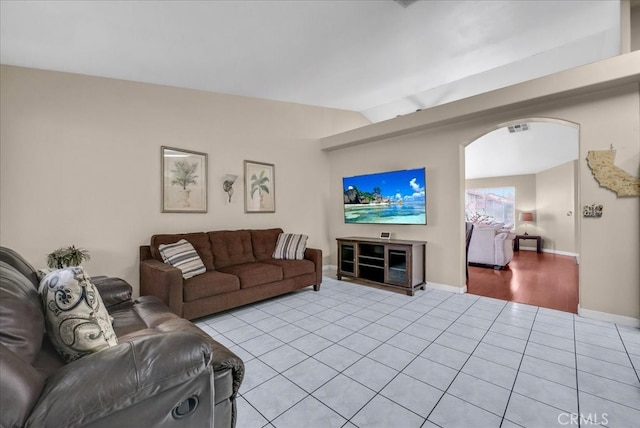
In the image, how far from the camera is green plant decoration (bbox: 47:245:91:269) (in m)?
2.74

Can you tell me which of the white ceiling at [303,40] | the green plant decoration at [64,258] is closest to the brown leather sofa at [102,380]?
the green plant decoration at [64,258]

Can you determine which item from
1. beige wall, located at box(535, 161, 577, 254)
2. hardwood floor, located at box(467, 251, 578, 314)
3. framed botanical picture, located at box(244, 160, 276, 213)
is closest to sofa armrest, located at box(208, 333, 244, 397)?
framed botanical picture, located at box(244, 160, 276, 213)

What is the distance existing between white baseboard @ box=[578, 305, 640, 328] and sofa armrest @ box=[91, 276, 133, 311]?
4.42m

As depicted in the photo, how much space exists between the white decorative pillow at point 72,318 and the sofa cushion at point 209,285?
1.66 metres

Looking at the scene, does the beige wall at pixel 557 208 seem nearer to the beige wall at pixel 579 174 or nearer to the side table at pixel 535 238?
the side table at pixel 535 238

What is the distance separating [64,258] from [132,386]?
266cm

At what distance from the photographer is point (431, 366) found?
2.07m

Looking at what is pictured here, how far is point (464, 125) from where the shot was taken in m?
3.77

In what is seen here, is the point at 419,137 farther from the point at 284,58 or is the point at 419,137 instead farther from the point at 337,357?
the point at 337,357

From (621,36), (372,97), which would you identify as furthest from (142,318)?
(621,36)

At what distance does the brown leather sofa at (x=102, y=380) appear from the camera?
0.80 m

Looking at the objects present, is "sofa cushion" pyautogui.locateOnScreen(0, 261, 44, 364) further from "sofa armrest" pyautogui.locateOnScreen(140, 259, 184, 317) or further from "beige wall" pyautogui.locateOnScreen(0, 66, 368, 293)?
"beige wall" pyautogui.locateOnScreen(0, 66, 368, 293)

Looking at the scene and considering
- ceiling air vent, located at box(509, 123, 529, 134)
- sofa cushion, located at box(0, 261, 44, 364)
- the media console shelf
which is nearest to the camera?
sofa cushion, located at box(0, 261, 44, 364)

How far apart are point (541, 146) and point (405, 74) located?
4671 mm
